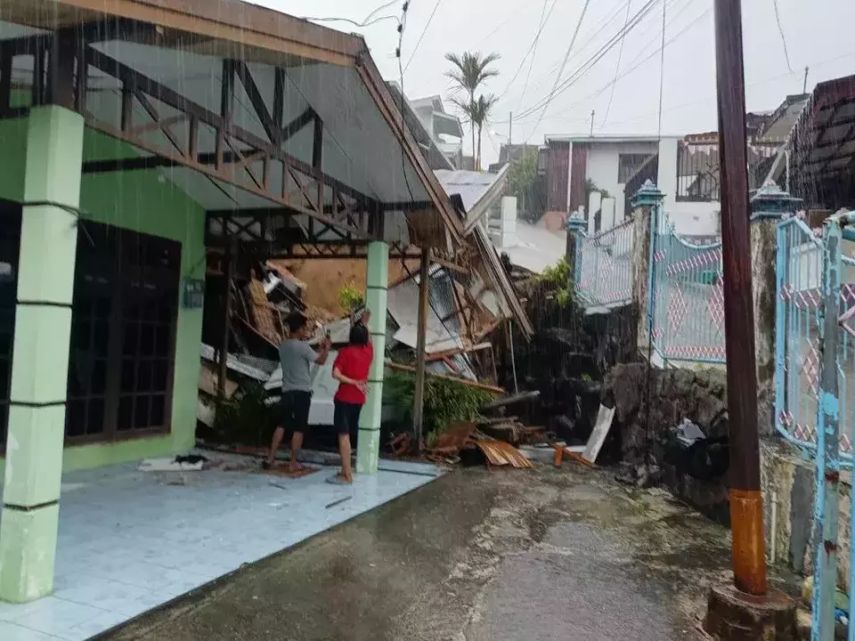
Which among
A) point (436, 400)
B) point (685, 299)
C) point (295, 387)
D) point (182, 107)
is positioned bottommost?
point (436, 400)

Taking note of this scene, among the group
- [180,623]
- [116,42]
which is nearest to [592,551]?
[180,623]

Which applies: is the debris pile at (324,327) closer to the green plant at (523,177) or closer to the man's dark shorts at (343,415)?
the man's dark shorts at (343,415)

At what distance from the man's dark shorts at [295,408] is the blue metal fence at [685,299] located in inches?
176

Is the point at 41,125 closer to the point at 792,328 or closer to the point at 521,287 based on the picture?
the point at 792,328

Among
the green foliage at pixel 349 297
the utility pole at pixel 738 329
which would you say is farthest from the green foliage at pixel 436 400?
the utility pole at pixel 738 329

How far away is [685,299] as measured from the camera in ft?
24.5

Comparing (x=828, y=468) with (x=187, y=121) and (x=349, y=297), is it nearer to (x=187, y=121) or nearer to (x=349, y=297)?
(x=187, y=121)

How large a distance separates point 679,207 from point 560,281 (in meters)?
9.13

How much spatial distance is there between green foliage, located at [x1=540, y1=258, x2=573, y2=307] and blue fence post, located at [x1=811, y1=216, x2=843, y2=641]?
408 inches

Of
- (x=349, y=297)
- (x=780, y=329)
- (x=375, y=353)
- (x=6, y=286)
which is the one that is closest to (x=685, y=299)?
(x=780, y=329)

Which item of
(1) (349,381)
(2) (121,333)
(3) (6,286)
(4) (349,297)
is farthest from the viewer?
(4) (349,297)

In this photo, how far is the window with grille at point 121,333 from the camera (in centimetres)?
725

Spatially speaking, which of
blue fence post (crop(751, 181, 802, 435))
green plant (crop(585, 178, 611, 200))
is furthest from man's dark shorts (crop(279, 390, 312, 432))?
green plant (crop(585, 178, 611, 200))

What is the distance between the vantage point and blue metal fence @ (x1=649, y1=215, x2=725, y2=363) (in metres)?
6.76
